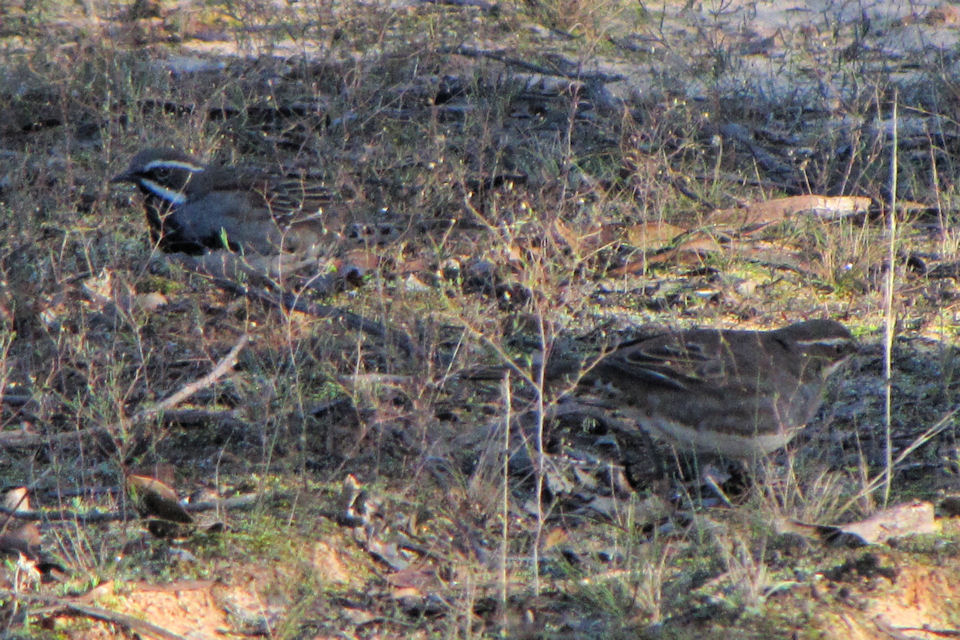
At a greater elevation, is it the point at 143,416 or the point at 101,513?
the point at 143,416

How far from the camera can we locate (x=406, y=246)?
8016 mm

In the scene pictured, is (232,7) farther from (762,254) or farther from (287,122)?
(762,254)

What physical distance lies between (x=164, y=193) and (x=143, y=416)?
272 centimetres

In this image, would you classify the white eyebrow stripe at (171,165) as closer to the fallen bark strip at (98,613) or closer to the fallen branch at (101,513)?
the fallen branch at (101,513)

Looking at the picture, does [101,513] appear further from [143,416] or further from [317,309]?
[317,309]

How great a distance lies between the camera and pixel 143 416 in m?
5.70

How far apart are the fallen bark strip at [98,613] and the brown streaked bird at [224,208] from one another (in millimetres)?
3708

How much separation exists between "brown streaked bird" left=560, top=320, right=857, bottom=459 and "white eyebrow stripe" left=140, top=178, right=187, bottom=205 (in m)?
3.34

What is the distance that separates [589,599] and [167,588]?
5.19ft

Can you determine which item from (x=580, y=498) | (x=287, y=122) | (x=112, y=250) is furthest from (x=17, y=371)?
(x=287, y=122)

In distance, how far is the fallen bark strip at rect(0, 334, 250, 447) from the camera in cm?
555

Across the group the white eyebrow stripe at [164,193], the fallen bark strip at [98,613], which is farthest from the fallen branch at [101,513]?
the white eyebrow stripe at [164,193]

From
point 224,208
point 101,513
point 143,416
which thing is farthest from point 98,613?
point 224,208

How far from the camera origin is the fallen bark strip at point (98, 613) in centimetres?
430
